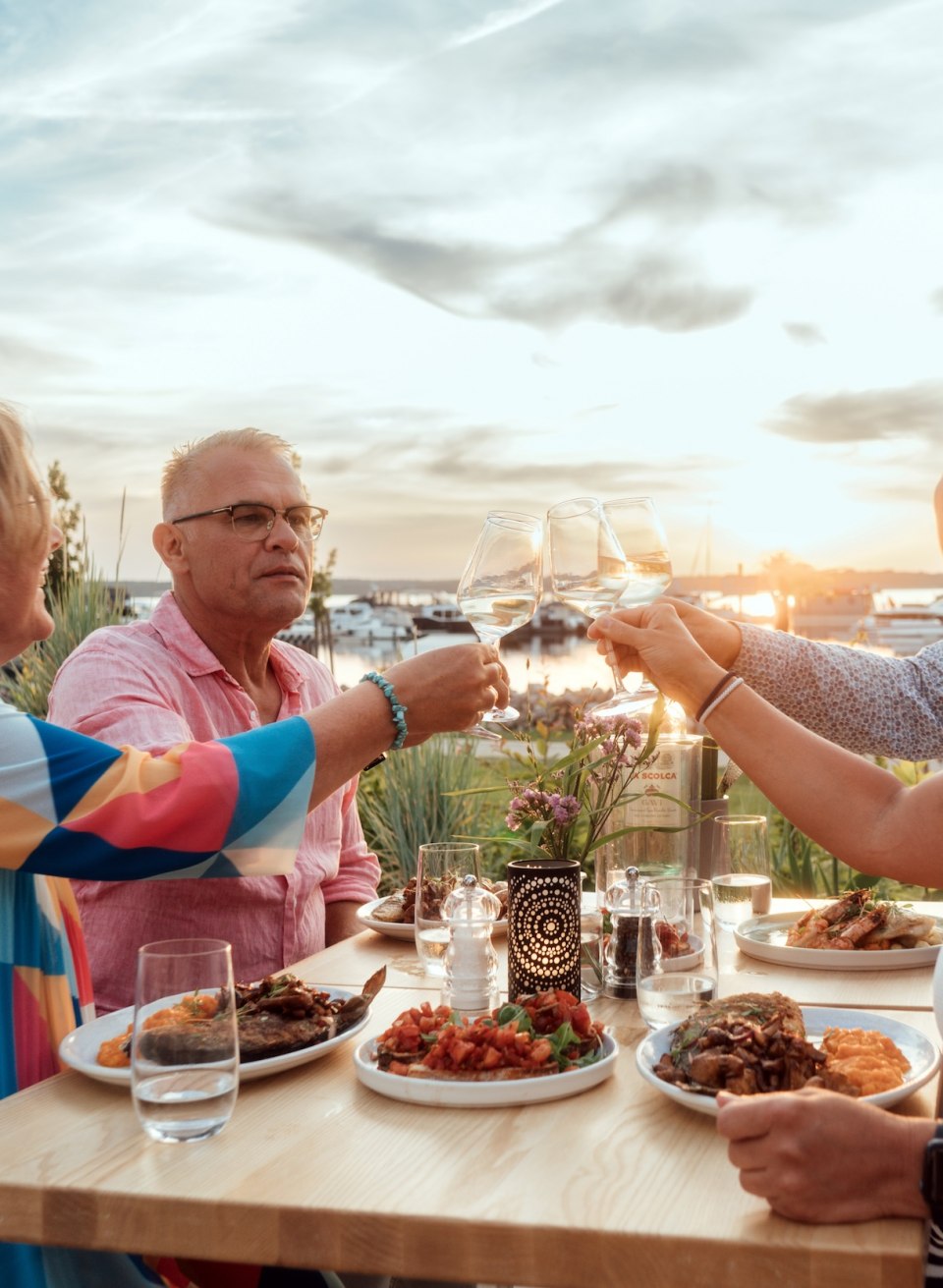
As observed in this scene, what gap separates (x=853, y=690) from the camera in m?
2.62

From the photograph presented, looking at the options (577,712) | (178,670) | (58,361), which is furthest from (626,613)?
(58,361)

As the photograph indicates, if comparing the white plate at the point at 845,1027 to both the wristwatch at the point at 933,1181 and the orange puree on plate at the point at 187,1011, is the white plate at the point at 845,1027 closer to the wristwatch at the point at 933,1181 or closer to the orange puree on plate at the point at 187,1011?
the wristwatch at the point at 933,1181

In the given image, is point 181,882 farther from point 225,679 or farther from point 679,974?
point 679,974

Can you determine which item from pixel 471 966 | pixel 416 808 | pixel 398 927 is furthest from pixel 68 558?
pixel 471 966

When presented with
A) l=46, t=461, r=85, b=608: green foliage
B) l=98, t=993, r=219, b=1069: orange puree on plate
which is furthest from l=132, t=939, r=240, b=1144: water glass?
l=46, t=461, r=85, b=608: green foliage

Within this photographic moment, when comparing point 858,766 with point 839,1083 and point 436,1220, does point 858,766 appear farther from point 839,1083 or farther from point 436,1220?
point 436,1220

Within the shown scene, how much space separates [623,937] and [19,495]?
47.0 inches

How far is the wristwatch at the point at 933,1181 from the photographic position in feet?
3.64

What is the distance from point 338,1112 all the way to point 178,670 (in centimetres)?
144

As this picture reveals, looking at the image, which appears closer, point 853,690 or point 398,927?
point 398,927

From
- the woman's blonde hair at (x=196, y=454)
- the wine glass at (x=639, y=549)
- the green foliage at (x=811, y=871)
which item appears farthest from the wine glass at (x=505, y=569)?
the green foliage at (x=811, y=871)

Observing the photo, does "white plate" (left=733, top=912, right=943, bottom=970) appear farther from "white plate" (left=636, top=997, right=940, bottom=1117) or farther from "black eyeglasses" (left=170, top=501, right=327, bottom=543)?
"black eyeglasses" (left=170, top=501, right=327, bottom=543)

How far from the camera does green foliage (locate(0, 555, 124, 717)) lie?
5.71 meters

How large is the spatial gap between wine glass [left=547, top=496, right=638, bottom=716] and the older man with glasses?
862 millimetres
